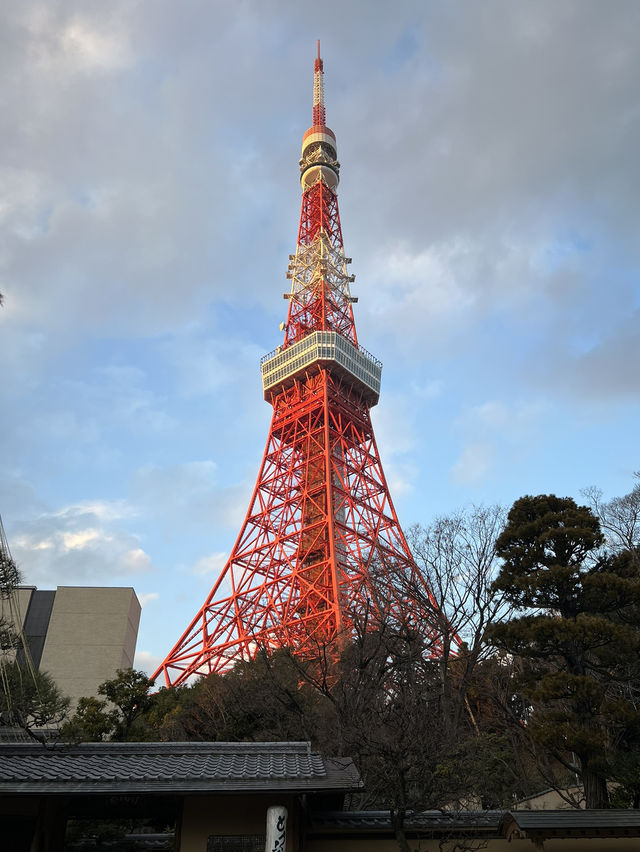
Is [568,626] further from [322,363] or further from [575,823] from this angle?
[322,363]

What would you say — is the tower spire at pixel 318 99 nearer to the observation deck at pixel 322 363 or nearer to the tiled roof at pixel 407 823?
the observation deck at pixel 322 363

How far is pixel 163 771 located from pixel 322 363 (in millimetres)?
25659

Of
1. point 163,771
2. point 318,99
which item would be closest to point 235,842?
point 163,771

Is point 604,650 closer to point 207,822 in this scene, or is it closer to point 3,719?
point 207,822

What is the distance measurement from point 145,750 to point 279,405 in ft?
85.4

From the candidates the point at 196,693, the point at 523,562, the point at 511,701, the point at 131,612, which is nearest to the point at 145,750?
the point at 523,562

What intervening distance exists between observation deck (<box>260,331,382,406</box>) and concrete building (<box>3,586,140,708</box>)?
486 inches

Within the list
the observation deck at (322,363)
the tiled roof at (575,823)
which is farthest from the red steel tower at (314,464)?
the tiled roof at (575,823)

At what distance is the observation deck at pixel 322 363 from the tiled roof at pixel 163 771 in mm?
24630

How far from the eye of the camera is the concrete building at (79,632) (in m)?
Answer: 28.2

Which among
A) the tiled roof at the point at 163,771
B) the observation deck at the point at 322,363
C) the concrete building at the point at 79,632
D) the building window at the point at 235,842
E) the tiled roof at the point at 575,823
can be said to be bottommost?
the building window at the point at 235,842

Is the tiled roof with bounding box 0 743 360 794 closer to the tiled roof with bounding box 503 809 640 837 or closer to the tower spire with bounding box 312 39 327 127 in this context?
the tiled roof with bounding box 503 809 640 837

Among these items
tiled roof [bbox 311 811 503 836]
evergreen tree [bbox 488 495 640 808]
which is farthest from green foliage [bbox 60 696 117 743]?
evergreen tree [bbox 488 495 640 808]

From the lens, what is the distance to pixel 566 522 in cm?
1166
